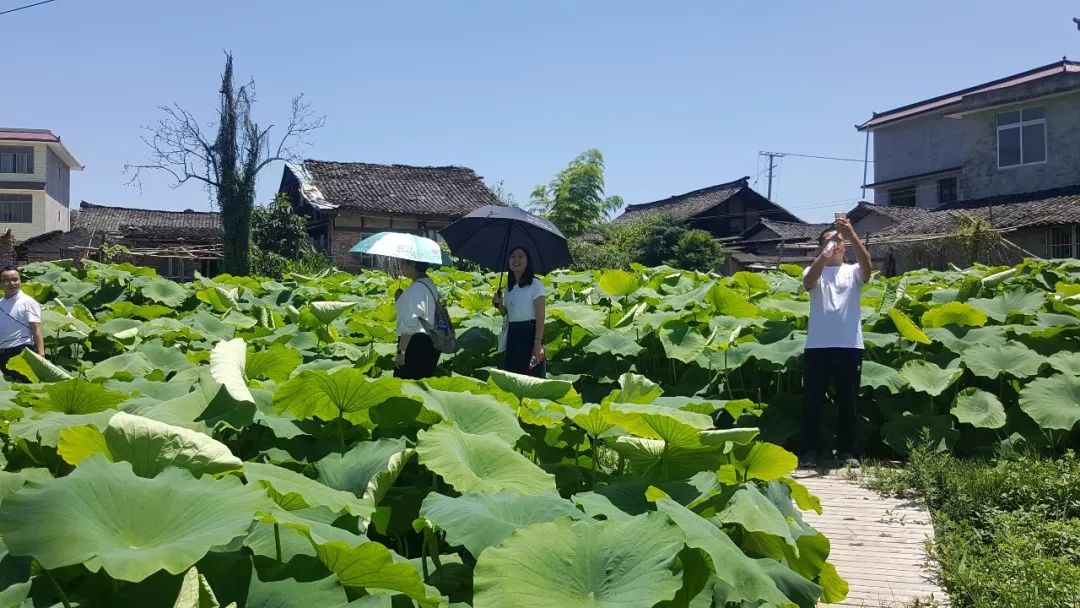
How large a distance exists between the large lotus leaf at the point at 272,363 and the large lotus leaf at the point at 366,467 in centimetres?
94

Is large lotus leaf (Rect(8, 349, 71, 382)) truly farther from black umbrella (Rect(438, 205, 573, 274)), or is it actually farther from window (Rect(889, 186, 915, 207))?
window (Rect(889, 186, 915, 207))

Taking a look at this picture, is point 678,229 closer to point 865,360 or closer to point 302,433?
point 865,360

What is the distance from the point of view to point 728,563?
1.61m

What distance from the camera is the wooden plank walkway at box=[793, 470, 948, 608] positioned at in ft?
10.6

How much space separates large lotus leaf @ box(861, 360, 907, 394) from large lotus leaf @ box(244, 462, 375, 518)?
4187 millimetres

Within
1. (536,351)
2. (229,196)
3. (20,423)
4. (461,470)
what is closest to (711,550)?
(461,470)

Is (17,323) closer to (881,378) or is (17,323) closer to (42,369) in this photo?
(42,369)

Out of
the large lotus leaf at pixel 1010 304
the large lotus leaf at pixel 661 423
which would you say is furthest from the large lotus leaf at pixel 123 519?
the large lotus leaf at pixel 1010 304

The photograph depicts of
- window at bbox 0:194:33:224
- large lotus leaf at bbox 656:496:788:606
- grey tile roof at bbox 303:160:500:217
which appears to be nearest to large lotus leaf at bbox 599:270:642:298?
large lotus leaf at bbox 656:496:788:606

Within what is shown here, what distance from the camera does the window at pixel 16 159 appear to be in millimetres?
40031

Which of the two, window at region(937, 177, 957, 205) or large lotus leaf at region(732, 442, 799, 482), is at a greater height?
window at region(937, 177, 957, 205)

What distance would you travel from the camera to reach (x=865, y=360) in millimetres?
5875

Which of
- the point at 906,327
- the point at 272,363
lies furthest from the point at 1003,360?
the point at 272,363

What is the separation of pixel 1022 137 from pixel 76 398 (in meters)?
26.0
